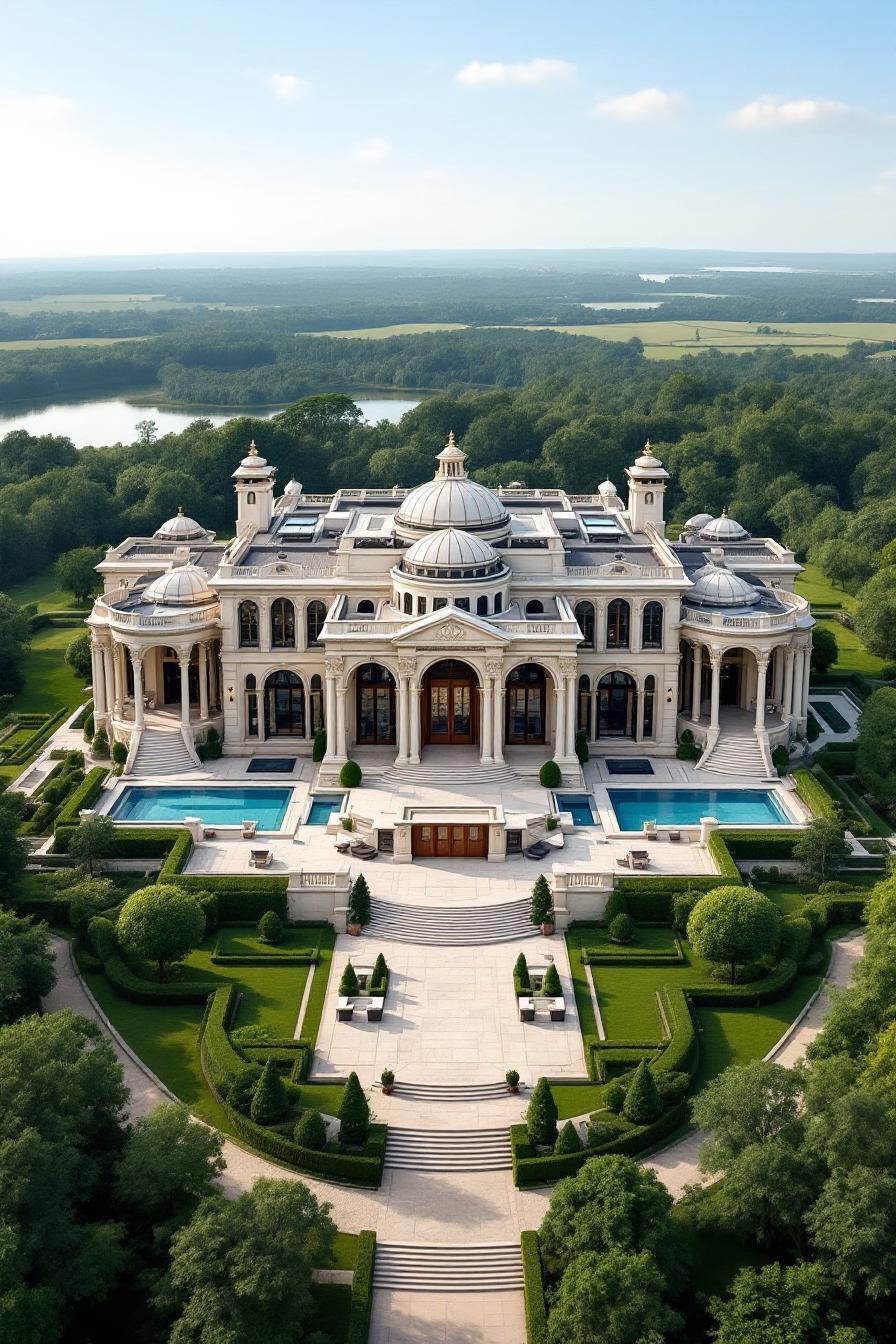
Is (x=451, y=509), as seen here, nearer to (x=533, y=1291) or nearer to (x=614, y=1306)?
(x=533, y=1291)

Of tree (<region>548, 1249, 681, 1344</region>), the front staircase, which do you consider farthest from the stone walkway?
the front staircase

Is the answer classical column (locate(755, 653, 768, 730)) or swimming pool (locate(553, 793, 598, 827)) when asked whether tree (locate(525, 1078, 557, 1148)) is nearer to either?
swimming pool (locate(553, 793, 598, 827))

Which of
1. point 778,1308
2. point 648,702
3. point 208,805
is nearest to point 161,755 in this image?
point 208,805

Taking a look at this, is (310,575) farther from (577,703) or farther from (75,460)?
(75,460)

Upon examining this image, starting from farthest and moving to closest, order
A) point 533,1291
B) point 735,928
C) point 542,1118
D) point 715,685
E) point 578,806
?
point 715,685 → point 578,806 → point 735,928 → point 542,1118 → point 533,1291

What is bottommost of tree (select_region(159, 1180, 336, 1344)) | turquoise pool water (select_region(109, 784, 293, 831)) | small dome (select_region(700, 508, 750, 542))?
turquoise pool water (select_region(109, 784, 293, 831))

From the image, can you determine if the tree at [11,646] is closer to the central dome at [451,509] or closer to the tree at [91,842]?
the central dome at [451,509]

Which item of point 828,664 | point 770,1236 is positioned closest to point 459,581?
point 828,664
